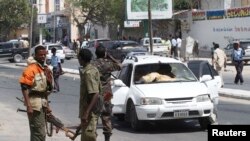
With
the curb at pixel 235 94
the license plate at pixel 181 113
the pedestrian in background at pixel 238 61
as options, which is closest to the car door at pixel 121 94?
the license plate at pixel 181 113

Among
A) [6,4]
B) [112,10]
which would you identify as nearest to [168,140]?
[112,10]

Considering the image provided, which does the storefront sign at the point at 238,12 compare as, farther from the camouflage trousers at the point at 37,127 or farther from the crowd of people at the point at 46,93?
the camouflage trousers at the point at 37,127

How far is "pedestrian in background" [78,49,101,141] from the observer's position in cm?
771

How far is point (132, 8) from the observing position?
42.0m

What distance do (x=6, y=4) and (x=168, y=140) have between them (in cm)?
6703

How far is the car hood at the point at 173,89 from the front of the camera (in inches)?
476

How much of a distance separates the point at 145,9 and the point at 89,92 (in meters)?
34.5

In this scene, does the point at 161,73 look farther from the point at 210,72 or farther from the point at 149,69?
the point at 210,72

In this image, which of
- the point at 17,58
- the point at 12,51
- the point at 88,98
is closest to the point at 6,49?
the point at 12,51

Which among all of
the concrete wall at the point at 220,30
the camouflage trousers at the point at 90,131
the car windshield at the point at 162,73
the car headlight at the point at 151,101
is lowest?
the car headlight at the point at 151,101

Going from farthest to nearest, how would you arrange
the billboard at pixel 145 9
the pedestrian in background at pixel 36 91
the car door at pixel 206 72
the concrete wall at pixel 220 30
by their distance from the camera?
the concrete wall at pixel 220 30 < the billboard at pixel 145 9 < the car door at pixel 206 72 < the pedestrian in background at pixel 36 91

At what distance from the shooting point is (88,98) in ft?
25.6

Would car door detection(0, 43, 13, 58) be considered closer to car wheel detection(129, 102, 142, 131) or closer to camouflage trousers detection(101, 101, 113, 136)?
car wheel detection(129, 102, 142, 131)

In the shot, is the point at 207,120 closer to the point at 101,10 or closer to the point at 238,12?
the point at 238,12
